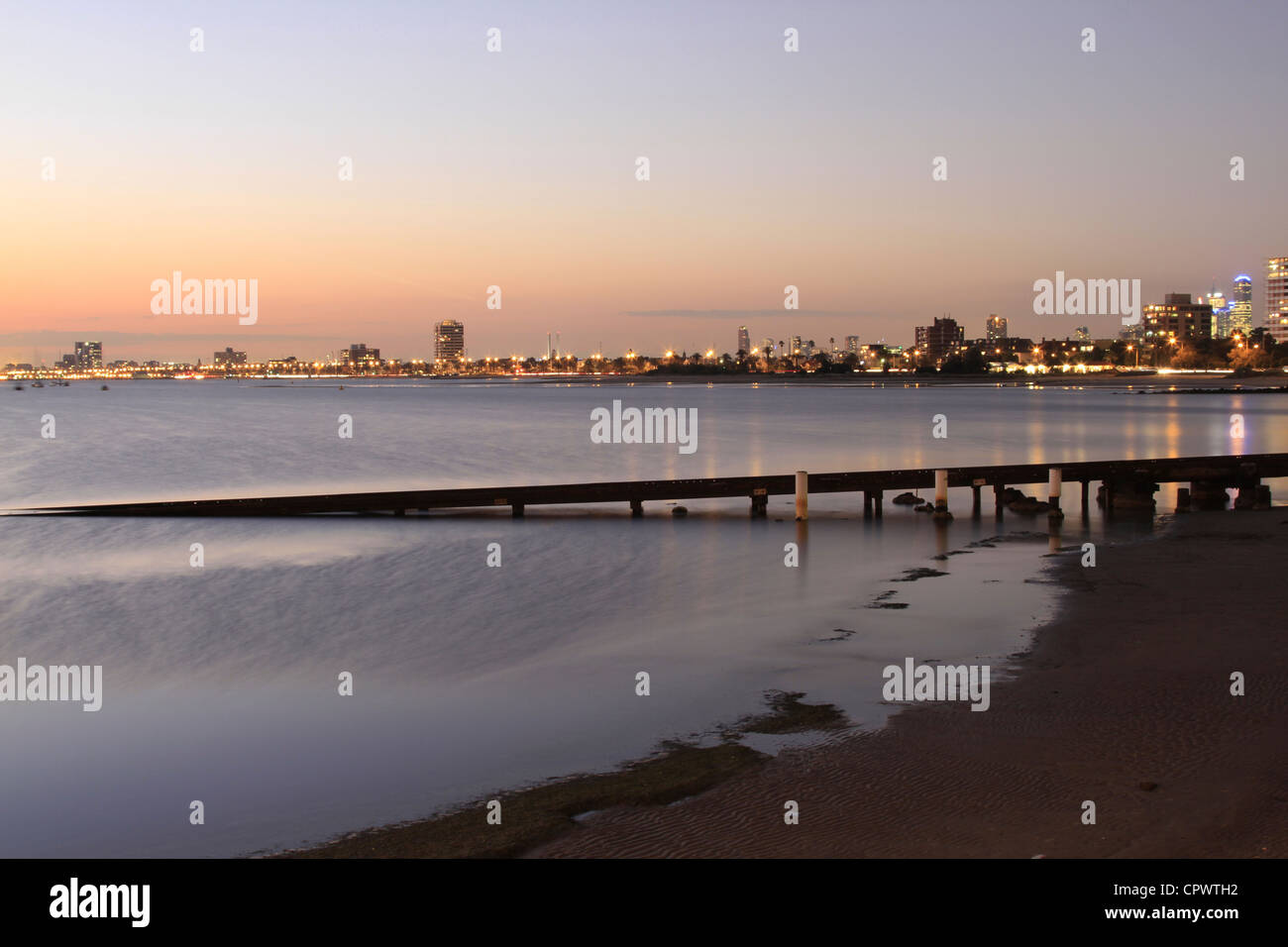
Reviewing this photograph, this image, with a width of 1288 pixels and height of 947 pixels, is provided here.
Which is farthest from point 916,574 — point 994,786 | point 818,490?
point 994,786

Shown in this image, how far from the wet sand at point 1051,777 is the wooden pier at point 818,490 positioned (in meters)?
17.1

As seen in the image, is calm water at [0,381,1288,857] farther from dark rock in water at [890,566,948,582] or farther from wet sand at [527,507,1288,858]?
wet sand at [527,507,1288,858]

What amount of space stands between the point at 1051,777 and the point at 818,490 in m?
22.7

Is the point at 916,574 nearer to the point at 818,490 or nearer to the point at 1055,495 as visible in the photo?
the point at 818,490

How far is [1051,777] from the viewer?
9.48 m

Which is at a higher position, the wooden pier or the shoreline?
the wooden pier

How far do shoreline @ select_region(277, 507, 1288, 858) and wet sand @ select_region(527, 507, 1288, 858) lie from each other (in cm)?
2

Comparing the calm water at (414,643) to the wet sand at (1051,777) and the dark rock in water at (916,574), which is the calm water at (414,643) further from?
the wet sand at (1051,777)

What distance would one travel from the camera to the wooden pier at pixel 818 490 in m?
31.9

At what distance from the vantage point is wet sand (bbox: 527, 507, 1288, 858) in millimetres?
8172

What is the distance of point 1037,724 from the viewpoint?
36.4 feet

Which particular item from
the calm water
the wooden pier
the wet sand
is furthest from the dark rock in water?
the wooden pier

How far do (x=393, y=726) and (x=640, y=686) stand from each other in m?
3.15
